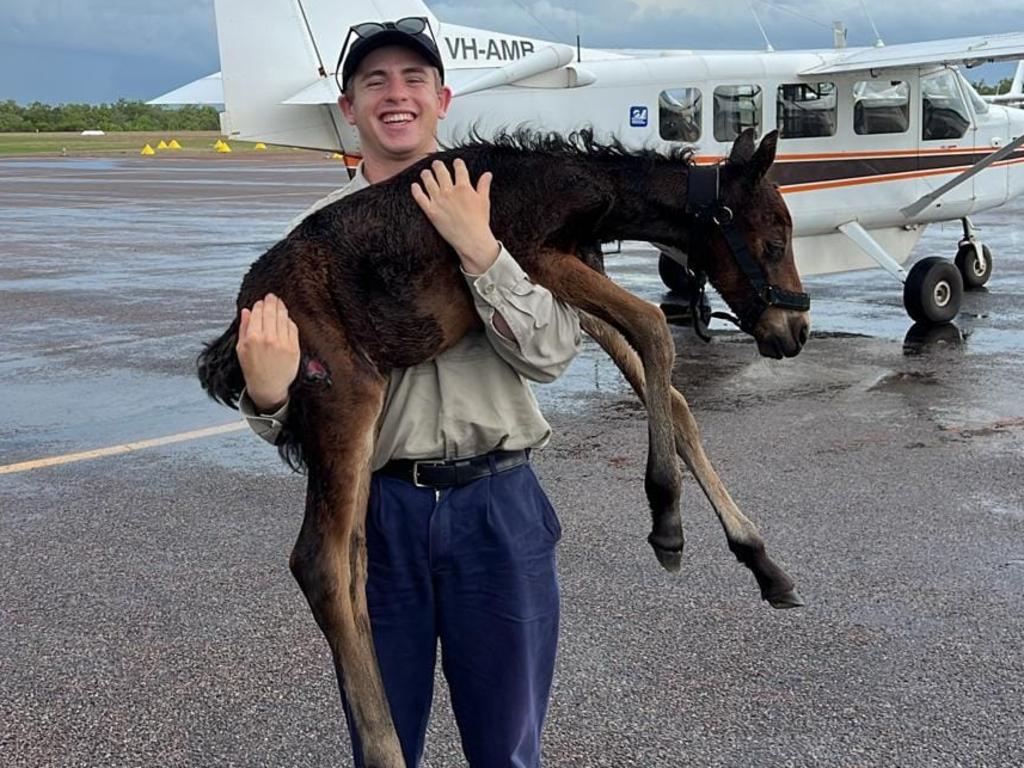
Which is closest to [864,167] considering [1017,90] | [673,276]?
[673,276]

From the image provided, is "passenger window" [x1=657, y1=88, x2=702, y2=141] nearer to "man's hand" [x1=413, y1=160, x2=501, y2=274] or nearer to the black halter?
the black halter

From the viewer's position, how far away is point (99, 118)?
10688 centimetres

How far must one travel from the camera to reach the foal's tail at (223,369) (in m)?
2.67

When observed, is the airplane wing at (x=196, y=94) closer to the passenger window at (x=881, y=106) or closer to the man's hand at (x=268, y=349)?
the passenger window at (x=881, y=106)

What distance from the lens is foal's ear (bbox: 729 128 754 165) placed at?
295 centimetres

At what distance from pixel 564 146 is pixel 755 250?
555 millimetres

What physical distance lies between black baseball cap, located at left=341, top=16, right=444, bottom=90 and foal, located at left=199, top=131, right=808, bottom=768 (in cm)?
24

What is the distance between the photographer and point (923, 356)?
10.1 meters

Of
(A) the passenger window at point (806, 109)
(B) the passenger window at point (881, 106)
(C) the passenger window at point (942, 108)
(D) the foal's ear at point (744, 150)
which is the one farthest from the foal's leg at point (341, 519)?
(C) the passenger window at point (942, 108)

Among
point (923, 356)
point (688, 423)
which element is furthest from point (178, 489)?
point (923, 356)

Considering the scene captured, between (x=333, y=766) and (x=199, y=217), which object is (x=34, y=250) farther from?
(x=333, y=766)

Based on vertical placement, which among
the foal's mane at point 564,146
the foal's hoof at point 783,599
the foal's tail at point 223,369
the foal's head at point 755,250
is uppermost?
the foal's mane at point 564,146

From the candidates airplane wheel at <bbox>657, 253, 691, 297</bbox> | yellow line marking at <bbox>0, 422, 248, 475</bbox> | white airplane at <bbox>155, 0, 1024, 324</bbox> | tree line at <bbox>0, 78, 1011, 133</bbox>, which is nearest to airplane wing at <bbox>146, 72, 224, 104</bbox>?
white airplane at <bbox>155, 0, 1024, 324</bbox>

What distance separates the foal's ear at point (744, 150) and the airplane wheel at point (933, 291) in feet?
29.3
